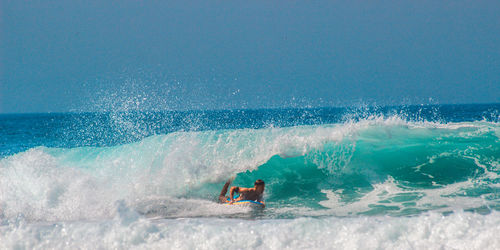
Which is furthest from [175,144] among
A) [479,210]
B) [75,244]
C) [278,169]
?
[479,210]

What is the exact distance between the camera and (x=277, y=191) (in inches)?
377

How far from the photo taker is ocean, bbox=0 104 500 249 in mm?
5227

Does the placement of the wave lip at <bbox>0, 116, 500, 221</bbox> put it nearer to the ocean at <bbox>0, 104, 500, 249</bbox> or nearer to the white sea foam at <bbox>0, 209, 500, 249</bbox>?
the ocean at <bbox>0, 104, 500, 249</bbox>

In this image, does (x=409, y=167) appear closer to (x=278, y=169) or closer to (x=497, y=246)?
(x=278, y=169)

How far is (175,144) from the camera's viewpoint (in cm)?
1084

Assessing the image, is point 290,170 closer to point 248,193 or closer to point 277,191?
point 277,191

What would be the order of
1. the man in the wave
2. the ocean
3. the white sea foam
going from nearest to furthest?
the white sea foam → the ocean → the man in the wave

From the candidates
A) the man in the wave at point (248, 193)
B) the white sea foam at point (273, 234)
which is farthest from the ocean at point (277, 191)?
the man in the wave at point (248, 193)

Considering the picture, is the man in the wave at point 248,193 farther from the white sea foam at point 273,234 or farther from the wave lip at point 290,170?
the white sea foam at point 273,234

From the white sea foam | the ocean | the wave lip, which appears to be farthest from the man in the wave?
the white sea foam

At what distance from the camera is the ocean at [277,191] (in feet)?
17.1

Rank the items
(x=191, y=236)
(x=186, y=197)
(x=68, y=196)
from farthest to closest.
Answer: (x=186, y=197)
(x=68, y=196)
(x=191, y=236)

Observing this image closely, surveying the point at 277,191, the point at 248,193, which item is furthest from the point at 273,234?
the point at 277,191

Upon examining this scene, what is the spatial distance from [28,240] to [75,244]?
0.69m
